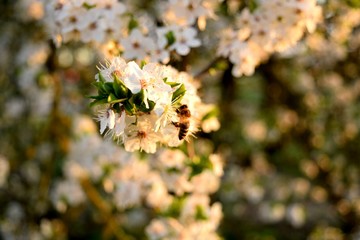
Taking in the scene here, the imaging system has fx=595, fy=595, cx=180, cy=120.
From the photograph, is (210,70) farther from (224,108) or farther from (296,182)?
(296,182)

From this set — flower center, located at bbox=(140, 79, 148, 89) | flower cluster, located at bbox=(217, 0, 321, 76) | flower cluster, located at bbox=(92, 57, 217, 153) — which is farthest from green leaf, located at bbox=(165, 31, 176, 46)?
flower center, located at bbox=(140, 79, 148, 89)

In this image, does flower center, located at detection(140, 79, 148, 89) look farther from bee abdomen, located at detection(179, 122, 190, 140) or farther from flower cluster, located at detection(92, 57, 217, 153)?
bee abdomen, located at detection(179, 122, 190, 140)

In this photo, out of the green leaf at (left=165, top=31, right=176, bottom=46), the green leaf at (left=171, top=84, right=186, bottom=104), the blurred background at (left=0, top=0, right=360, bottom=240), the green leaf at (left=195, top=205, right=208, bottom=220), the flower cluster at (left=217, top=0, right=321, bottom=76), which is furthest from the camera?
the blurred background at (left=0, top=0, right=360, bottom=240)

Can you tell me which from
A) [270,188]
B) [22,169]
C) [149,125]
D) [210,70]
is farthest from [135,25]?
[270,188]

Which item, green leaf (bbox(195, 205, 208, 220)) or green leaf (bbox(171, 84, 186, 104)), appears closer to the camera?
green leaf (bbox(171, 84, 186, 104))

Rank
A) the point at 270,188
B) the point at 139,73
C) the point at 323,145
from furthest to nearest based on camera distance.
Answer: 1. the point at 270,188
2. the point at 323,145
3. the point at 139,73

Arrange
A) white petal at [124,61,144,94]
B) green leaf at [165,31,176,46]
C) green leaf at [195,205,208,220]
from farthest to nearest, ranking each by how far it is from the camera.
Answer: green leaf at [195,205,208,220] → green leaf at [165,31,176,46] → white petal at [124,61,144,94]

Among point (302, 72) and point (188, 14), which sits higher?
point (302, 72)
